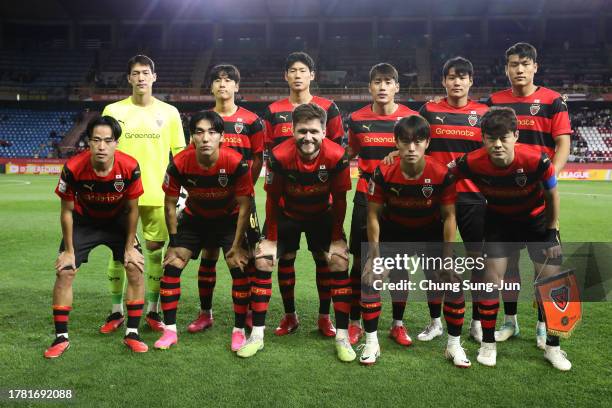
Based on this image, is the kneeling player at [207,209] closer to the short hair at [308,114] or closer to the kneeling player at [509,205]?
the short hair at [308,114]

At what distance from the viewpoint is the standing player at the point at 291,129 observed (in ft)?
14.0

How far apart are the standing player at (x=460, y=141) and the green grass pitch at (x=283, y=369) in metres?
0.30

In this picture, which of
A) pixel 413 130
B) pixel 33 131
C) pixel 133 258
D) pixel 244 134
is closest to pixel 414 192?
pixel 413 130

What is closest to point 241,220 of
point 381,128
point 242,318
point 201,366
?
point 242,318

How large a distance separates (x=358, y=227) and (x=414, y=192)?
0.64 metres

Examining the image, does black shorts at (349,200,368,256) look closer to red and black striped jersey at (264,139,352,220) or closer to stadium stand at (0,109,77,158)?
red and black striped jersey at (264,139,352,220)

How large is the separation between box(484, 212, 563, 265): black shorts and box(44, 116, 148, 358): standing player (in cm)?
284

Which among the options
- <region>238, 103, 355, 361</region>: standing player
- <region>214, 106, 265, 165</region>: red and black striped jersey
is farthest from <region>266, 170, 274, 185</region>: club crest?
<region>214, 106, 265, 165</region>: red and black striped jersey

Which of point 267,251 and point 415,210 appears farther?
point 267,251

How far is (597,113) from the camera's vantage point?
3306 cm

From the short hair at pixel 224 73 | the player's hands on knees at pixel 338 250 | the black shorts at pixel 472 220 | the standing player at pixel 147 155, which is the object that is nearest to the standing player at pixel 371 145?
the player's hands on knees at pixel 338 250

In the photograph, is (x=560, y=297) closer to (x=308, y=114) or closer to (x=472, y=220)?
(x=472, y=220)

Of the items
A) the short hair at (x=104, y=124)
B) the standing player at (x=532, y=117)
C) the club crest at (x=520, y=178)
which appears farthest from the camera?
the standing player at (x=532, y=117)

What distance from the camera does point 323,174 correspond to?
147 inches
